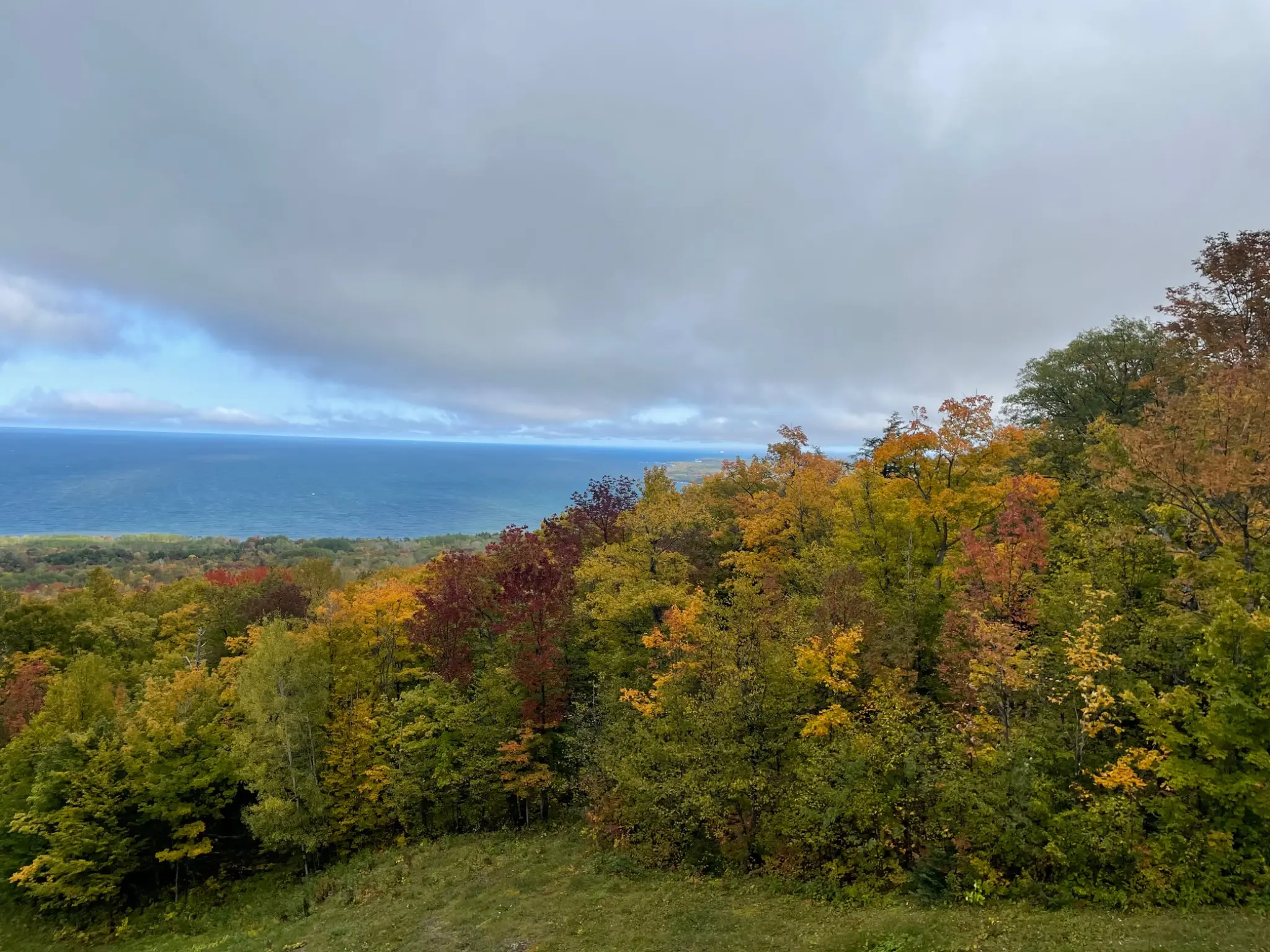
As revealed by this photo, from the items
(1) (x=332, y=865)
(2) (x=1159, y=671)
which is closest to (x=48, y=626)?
(1) (x=332, y=865)

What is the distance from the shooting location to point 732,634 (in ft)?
63.2

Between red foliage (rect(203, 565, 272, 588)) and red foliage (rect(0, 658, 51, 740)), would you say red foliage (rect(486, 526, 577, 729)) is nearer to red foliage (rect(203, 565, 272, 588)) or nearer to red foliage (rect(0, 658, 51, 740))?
red foliage (rect(0, 658, 51, 740))

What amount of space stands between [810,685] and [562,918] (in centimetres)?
1035

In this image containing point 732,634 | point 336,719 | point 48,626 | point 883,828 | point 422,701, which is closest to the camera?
point 883,828

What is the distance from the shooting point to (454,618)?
28.8 m

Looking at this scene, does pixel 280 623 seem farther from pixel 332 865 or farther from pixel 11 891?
pixel 11 891

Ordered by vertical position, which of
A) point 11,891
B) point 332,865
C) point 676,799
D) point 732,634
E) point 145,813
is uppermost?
point 732,634

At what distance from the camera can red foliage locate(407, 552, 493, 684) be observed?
28.7 m

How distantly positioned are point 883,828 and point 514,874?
44.1ft

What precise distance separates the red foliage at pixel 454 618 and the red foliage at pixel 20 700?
24436mm

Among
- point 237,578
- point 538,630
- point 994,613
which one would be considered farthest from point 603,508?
point 237,578

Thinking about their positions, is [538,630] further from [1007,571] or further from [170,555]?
[170,555]

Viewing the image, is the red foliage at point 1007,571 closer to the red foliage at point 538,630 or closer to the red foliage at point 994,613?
the red foliage at point 994,613

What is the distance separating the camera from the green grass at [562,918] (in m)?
11.4
